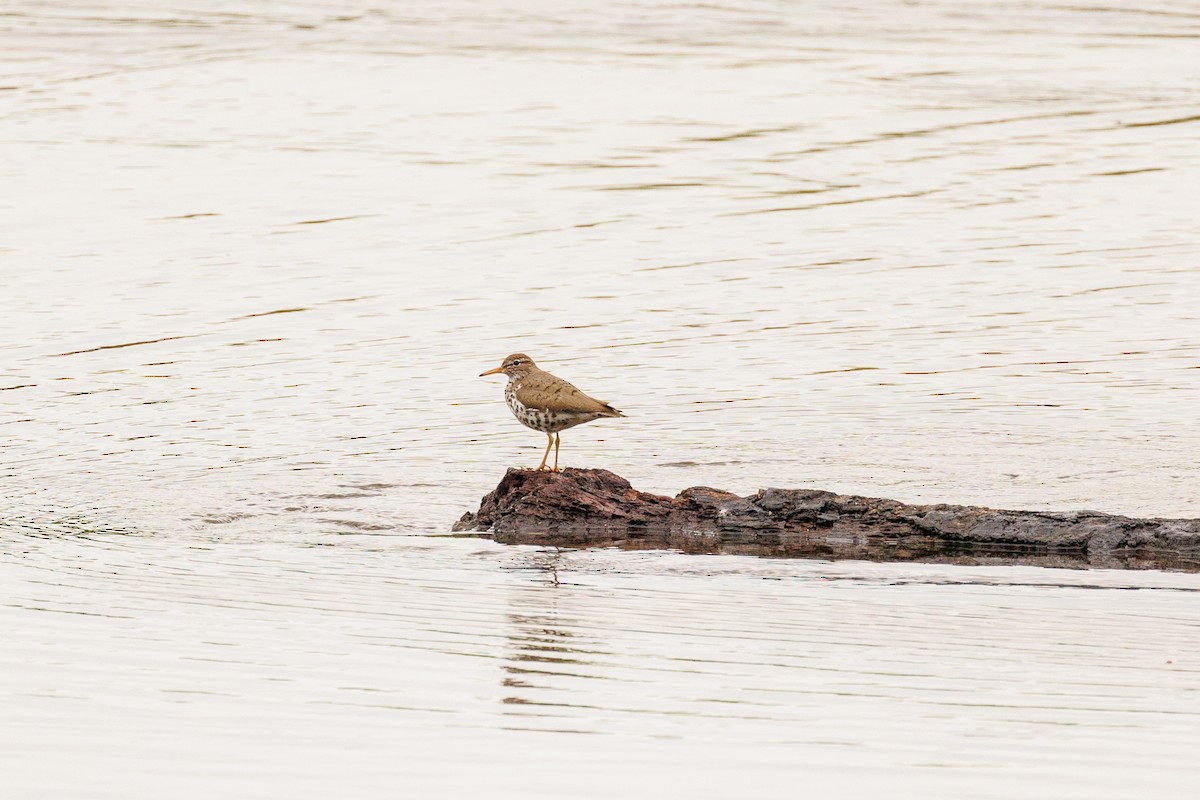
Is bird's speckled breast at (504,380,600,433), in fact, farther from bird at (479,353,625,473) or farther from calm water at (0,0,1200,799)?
calm water at (0,0,1200,799)

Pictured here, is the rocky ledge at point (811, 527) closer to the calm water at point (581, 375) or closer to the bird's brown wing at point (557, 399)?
the calm water at point (581, 375)

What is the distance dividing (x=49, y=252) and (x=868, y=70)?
47.5ft

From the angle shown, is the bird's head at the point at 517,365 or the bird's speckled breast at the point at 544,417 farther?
the bird's head at the point at 517,365

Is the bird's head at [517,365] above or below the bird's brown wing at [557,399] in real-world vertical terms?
above

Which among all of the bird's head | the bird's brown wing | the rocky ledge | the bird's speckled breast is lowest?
the rocky ledge

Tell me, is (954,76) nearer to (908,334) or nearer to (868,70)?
(868,70)

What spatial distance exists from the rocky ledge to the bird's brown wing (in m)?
0.93

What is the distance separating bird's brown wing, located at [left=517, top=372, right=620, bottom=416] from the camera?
1144 cm

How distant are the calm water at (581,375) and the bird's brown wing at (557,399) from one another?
79cm

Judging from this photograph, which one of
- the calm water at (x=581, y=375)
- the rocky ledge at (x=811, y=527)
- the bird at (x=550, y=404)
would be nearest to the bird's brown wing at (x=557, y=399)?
the bird at (x=550, y=404)

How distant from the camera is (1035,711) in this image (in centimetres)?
677

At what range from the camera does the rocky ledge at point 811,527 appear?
9.38 meters

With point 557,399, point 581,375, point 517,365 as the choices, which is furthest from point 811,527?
point 581,375

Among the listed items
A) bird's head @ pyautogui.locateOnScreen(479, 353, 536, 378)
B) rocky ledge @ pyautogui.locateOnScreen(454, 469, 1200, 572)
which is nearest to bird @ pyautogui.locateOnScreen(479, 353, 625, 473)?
bird's head @ pyautogui.locateOnScreen(479, 353, 536, 378)
